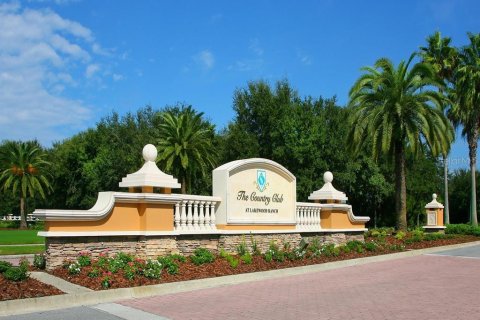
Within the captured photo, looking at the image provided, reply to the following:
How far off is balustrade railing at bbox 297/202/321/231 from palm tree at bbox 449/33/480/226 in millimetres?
21638

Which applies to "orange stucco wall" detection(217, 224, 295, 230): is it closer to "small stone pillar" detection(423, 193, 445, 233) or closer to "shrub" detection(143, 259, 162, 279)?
"shrub" detection(143, 259, 162, 279)

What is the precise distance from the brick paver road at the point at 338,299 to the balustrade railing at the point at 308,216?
3623 mm

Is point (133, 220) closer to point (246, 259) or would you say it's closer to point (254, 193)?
point (246, 259)

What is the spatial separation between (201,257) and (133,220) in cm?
204

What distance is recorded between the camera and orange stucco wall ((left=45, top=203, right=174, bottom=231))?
12.3 meters

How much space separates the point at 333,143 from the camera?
145 feet

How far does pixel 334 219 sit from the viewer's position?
68.1ft

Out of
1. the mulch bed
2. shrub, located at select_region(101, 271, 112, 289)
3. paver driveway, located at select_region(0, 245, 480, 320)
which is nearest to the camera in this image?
paver driveway, located at select_region(0, 245, 480, 320)

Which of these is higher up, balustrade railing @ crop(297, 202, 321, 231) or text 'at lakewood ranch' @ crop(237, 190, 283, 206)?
text 'at lakewood ranch' @ crop(237, 190, 283, 206)

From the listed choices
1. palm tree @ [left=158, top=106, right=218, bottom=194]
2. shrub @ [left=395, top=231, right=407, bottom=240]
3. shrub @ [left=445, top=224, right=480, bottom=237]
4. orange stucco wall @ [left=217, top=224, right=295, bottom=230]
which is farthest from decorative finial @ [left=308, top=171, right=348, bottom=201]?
palm tree @ [left=158, top=106, right=218, bottom=194]

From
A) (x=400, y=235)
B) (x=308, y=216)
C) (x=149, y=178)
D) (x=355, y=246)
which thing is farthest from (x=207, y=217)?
(x=400, y=235)

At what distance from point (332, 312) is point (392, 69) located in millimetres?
20517

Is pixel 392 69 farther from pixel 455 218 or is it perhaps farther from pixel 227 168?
pixel 455 218

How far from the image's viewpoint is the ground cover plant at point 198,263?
1130 centimetres
